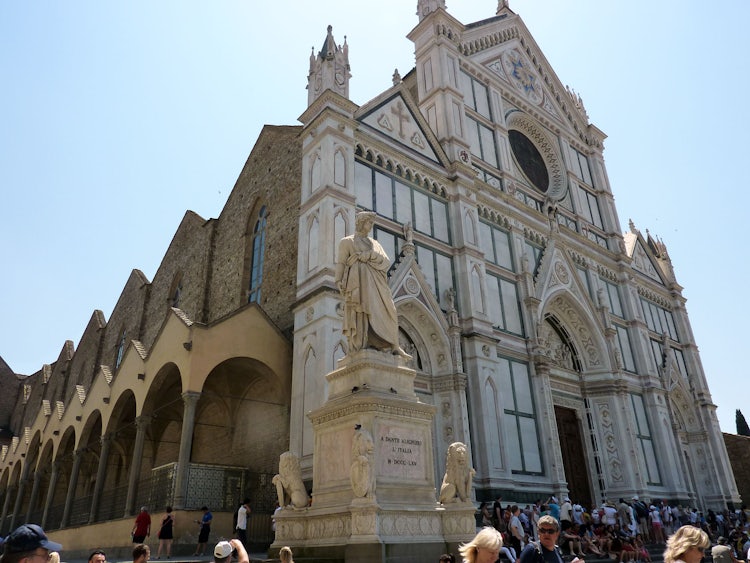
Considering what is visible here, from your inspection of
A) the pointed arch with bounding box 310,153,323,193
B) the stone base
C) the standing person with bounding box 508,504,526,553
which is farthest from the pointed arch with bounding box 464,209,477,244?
the stone base

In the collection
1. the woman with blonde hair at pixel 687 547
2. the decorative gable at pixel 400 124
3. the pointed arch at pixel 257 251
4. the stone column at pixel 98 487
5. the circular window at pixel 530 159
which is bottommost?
the woman with blonde hair at pixel 687 547

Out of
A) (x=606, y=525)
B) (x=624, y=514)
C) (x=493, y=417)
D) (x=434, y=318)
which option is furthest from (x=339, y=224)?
(x=624, y=514)

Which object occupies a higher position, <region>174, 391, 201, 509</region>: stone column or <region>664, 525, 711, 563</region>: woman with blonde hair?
<region>174, 391, 201, 509</region>: stone column

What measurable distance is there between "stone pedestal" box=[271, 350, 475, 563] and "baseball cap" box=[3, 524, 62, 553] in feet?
15.8

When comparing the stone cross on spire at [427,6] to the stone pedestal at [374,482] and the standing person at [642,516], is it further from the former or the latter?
the standing person at [642,516]

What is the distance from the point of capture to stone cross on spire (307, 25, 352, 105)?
56.0 feet

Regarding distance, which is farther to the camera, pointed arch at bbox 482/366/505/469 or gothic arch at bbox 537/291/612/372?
gothic arch at bbox 537/291/612/372

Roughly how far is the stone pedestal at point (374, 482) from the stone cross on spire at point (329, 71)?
1092 centimetres

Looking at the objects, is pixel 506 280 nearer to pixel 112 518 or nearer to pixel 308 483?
pixel 308 483

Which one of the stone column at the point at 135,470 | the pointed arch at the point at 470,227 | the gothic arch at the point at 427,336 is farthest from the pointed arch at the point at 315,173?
the stone column at the point at 135,470

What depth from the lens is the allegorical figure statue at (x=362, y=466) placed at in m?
7.22

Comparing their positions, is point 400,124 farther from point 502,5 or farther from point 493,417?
point 502,5

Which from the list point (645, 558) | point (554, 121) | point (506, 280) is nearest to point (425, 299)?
point (506, 280)

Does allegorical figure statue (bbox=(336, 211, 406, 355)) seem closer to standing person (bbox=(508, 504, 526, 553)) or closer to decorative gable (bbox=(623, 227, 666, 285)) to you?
standing person (bbox=(508, 504, 526, 553))
